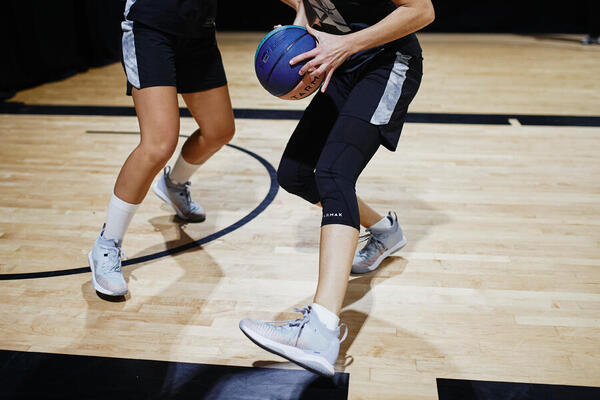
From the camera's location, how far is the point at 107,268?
6.98 feet

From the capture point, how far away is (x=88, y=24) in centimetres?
736

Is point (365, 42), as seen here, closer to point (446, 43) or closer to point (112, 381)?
point (112, 381)

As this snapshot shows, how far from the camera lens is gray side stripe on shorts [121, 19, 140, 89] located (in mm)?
1970

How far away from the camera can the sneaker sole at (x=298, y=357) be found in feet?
5.04

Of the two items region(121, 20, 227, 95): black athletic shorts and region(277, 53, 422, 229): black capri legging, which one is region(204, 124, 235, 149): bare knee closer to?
region(121, 20, 227, 95): black athletic shorts

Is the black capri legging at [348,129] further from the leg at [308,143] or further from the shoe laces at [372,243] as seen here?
the shoe laces at [372,243]

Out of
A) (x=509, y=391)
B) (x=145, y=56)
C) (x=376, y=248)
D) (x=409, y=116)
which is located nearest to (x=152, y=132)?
(x=145, y=56)

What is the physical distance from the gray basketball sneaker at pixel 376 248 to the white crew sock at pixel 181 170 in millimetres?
848

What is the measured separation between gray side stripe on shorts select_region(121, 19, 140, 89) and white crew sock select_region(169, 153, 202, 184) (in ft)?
2.14

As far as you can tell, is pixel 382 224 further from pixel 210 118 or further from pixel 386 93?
pixel 210 118

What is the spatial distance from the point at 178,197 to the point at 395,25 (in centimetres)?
145

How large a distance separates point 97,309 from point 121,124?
2.67 meters

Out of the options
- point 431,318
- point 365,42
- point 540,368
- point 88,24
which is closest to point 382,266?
point 431,318

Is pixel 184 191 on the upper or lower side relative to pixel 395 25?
lower
